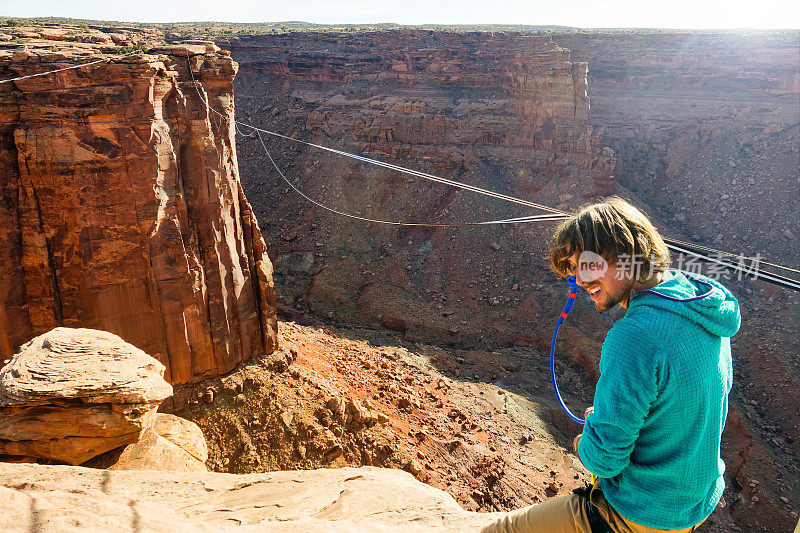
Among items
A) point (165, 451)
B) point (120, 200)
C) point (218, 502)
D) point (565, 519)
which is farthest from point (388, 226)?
point (565, 519)

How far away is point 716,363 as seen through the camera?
2900mm

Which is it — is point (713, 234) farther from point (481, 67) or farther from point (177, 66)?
point (177, 66)

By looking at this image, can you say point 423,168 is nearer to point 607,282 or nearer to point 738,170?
point 738,170

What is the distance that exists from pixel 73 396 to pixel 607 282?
5.79m

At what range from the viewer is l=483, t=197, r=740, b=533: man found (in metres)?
2.82

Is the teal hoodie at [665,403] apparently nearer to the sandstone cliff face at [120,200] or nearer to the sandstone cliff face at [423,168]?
the sandstone cliff face at [120,200]

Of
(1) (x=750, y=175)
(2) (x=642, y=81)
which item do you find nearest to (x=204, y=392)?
(1) (x=750, y=175)

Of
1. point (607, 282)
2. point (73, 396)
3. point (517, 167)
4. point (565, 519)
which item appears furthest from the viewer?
point (517, 167)

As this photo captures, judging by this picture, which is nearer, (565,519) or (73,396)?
(565,519)

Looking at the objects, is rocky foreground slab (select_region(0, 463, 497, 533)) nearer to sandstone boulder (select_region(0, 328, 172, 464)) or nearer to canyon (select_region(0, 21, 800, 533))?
canyon (select_region(0, 21, 800, 533))

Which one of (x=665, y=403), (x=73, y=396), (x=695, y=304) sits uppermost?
(x=695, y=304)

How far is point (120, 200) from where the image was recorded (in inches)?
370

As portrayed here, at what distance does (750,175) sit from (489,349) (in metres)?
17.3

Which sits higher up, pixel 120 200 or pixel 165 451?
pixel 120 200
